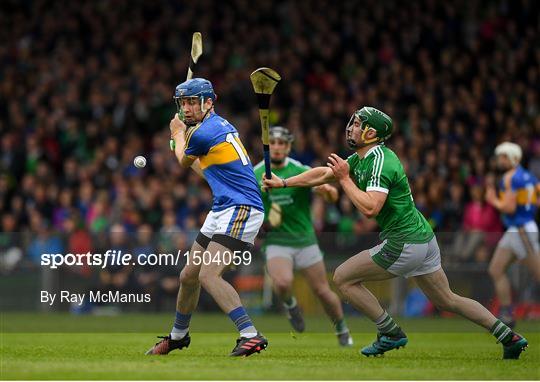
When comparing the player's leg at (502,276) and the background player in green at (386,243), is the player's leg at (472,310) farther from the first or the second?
the player's leg at (502,276)

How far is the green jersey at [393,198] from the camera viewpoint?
10852 mm

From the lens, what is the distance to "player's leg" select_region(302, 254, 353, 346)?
13.4m

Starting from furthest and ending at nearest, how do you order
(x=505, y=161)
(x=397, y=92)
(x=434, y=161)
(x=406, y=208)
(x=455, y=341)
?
1. (x=397, y=92)
2. (x=434, y=161)
3. (x=505, y=161)
4. (x=455, y=341)
5. (x=406, y=208)

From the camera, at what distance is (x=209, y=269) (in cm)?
1072

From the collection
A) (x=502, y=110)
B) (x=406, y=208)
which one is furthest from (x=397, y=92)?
(x=406, y=208)

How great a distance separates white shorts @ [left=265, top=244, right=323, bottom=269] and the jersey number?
3.23 meters

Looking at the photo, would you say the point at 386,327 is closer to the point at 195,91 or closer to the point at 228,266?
the point at 228,266

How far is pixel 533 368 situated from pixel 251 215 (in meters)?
2.83

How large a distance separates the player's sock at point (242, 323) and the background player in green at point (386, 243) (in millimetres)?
987

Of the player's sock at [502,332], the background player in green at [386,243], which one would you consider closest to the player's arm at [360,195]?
the background player in green at [386,243]

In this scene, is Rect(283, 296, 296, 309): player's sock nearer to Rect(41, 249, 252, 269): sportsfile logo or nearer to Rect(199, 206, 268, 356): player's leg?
Rect(41, 249, 252, 269): sportsfile logo

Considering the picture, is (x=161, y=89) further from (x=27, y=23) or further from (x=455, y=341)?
(x=455, y=341)

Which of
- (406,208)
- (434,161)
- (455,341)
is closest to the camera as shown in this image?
(406,208)

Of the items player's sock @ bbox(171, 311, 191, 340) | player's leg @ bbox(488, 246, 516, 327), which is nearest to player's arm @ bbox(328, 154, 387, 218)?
player's sock @ bbox(171, 311, 191, 340)
